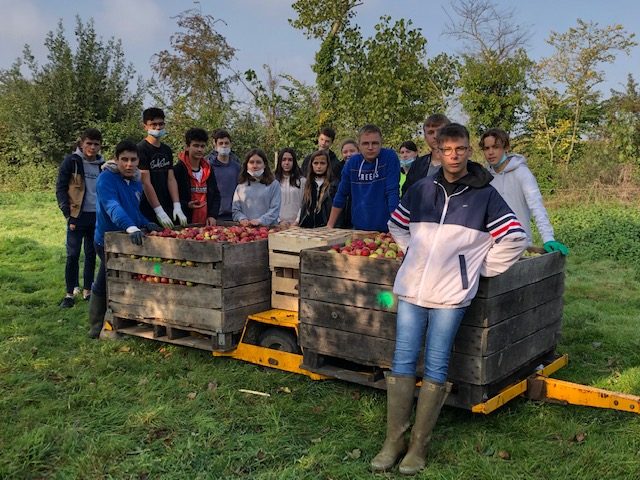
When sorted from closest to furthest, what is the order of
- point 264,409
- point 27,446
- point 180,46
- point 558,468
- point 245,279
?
point 558,468 < point 27,446 < point 264,409 < point 245,279 < point 180,46

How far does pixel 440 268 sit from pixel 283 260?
6.46 feet

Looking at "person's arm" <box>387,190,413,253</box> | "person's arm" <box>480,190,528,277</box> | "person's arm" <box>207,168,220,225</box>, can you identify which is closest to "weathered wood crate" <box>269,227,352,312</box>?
"person's arm" <box>387,190,413,253</box>

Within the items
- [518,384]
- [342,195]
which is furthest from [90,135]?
[518,384]

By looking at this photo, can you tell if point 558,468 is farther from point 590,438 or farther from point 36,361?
point 36,361

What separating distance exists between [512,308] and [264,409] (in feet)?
6.14

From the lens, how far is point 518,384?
4.19 meters

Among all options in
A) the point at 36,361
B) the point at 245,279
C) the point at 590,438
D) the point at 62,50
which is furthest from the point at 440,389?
the point at 62,50

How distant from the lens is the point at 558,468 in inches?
140

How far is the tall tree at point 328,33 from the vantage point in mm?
20891

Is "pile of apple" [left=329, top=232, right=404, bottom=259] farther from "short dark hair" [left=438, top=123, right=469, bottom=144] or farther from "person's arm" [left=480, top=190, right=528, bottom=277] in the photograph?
"short dark hair" [left=438, top=123, right=469, bottom=144]

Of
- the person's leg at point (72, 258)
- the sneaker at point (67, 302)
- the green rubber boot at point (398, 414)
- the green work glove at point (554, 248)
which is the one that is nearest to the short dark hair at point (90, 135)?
the person's leg at point (72, 258)

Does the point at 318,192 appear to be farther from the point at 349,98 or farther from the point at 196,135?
the point at 349,98

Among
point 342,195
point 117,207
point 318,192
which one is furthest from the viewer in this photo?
point 318,192

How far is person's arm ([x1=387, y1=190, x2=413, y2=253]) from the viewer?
3.89 metres
